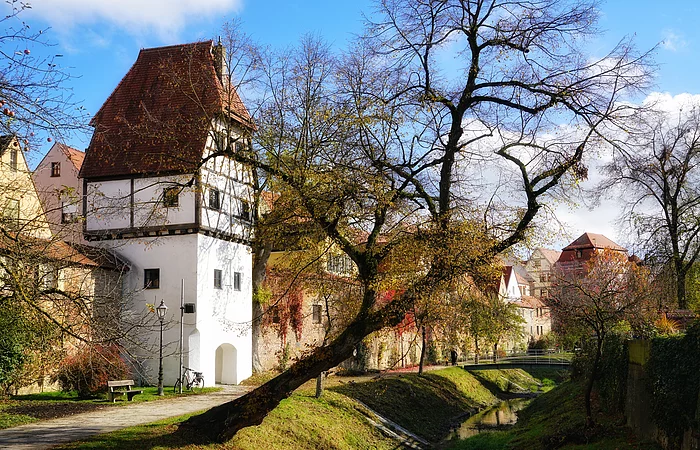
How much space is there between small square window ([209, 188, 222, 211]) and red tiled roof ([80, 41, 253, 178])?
5.68ft

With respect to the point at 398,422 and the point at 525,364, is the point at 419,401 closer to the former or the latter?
the point at 398,422

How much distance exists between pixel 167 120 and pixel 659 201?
1853cm

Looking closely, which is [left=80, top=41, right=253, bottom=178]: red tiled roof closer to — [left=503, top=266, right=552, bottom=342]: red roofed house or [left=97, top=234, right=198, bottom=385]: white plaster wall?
[left=97, top=234, right=198, bottom=385]: white plaster wall

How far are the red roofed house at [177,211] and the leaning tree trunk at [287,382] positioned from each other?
9.49m

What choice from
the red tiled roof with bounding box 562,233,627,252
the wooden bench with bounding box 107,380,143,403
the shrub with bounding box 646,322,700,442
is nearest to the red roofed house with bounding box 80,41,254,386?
the wooden bench with bounding box 107,380,143,403

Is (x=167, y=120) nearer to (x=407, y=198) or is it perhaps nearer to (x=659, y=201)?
(x=407, y=198)

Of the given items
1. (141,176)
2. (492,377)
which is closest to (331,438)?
(141,176)

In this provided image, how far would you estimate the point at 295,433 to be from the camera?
56.2 ft

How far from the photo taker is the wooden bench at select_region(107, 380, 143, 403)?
19.1 metres

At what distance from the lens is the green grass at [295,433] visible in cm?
1334

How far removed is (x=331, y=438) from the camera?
18.1 metres

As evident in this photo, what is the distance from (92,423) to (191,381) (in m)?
8.75

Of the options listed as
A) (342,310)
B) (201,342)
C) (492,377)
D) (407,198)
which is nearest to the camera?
(407,198)

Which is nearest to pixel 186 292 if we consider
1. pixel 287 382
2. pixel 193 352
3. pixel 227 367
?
pixel 193 352
